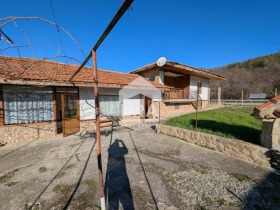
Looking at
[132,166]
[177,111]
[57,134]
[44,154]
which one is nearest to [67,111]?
[57,134]

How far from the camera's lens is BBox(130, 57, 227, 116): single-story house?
14.1 m

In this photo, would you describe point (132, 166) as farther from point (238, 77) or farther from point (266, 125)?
point (238, 77)

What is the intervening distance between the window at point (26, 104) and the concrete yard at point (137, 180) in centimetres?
173

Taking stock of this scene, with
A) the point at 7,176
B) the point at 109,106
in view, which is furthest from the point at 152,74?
the point at 7,176

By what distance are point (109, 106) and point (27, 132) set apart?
188 inches

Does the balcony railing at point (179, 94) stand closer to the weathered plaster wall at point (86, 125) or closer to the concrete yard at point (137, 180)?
the weathered plaster wall at point (86, 125)

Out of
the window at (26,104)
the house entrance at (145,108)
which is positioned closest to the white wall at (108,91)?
the house entrance at (145,108)

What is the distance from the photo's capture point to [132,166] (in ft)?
14.9

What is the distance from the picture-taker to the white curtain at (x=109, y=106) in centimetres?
1019

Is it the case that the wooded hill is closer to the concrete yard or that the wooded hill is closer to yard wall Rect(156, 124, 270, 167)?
yard wall Rect(156, 124, 270, 167)

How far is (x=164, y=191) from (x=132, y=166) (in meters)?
1.42

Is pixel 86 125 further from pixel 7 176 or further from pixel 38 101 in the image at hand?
pixel 7 176

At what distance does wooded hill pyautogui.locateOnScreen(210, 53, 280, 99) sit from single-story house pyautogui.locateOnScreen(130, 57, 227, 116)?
78.8 feet

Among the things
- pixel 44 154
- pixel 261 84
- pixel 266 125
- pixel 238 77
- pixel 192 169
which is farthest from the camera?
pixel 238 77
